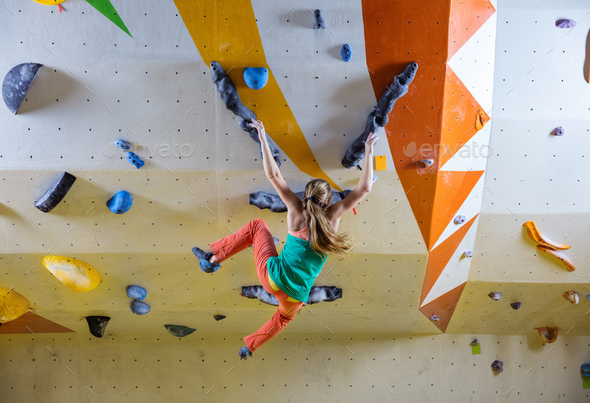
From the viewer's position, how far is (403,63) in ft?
7.93

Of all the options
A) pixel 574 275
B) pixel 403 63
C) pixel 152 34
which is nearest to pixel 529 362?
pixel 574 275

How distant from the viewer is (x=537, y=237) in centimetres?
280

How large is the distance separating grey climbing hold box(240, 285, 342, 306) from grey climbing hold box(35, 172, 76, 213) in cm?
127

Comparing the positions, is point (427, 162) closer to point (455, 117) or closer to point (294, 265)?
point (455, 117)

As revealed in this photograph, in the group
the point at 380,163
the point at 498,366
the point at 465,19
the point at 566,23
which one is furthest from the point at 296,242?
the point at 498,366

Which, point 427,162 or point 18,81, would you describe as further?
point 427,162

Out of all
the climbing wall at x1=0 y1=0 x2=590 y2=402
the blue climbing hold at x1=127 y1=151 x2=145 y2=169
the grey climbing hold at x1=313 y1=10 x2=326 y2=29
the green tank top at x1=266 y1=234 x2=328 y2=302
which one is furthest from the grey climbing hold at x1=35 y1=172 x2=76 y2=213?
the grey climbing hold at x1=313 y1=10 x2=326 y2=29

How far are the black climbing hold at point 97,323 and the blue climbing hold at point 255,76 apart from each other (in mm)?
2037

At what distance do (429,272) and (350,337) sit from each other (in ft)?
2.98

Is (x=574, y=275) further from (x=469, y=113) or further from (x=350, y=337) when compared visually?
(x=350, y=337)

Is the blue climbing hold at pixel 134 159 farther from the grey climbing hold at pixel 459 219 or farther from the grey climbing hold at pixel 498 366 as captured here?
the grey climbing hold at pixel 498 366

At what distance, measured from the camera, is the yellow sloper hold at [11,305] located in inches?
115

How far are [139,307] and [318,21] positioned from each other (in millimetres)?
2193

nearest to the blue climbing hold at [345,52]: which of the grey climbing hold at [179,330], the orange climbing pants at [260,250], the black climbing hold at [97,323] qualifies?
the orange climbing pants at [260,250]
